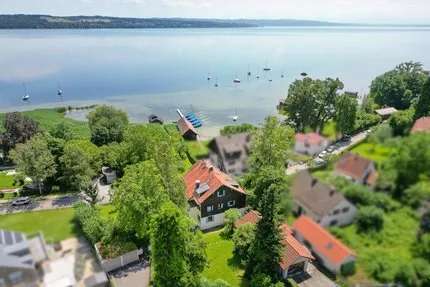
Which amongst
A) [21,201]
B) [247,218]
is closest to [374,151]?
[247,218]

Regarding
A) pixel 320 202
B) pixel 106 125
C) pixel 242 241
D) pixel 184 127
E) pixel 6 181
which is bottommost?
pixel 6 181

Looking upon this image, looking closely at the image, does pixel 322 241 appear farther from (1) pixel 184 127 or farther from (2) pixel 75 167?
(1) pixel 184 127

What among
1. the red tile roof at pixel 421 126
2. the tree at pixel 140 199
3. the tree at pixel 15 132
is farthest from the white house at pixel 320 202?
the tree at pixel 15 132

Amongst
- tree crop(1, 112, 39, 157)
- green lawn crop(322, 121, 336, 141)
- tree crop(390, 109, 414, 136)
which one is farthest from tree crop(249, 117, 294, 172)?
tree crop(1, 112, 39, 157)

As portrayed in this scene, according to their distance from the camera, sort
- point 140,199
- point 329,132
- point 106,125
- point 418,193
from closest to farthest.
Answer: point 418,193 < point 329,132 < point 140,199 < point 106,125

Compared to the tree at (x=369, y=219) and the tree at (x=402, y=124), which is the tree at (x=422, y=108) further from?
the tree at (x=369, y=219)

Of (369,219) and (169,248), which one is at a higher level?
(369,219)
